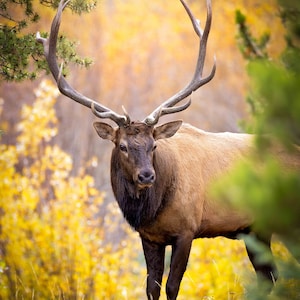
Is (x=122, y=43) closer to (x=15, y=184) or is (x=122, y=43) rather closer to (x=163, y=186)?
(x=15, y=184)

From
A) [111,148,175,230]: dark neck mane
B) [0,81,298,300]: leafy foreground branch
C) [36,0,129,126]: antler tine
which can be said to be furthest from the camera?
[0,81,298,300]: leafy foreground branch

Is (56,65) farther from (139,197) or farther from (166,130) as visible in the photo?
(139,197)

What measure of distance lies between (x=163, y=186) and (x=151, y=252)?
0.62 metres

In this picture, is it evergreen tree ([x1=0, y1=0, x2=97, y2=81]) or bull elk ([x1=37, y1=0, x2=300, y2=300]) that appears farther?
bull elk ([x1=37, y1=0, x2=300, y2=300])

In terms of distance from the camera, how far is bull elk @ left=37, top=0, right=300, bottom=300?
583 centimetres

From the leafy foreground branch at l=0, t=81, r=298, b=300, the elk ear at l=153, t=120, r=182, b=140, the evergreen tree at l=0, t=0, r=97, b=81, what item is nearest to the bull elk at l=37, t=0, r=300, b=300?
the elk ear at l=153, t=120, r=182, b=140

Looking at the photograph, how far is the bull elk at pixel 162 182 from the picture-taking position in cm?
583

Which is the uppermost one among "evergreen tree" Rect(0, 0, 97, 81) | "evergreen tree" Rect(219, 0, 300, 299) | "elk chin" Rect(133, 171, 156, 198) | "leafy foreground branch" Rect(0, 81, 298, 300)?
"evergreen tree" Rect(0, 0, 97, 81)

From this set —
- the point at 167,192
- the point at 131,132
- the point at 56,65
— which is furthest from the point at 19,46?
the point at 167,192

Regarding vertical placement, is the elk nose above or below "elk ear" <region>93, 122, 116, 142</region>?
Answer: below

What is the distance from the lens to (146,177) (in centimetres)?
556

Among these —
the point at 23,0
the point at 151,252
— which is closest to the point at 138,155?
the point at 151,252

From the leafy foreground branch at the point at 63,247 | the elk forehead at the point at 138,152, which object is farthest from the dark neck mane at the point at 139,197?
the leafy foreground branch at the point at 63,247

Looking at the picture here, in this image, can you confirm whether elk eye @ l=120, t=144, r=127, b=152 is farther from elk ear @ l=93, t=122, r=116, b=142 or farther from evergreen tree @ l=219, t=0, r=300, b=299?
evergreen tree @ l=219, t=0, r=300, b=299
